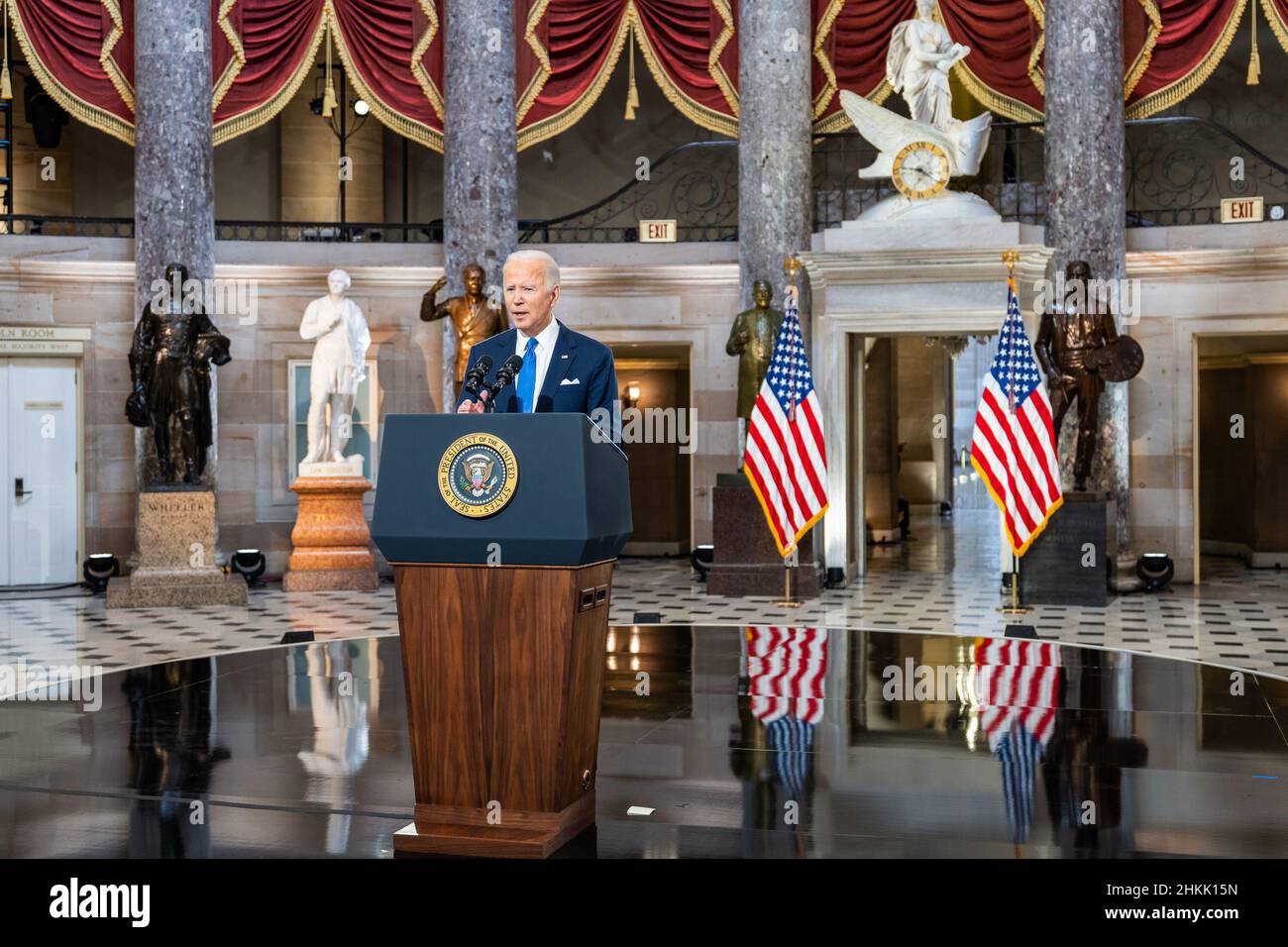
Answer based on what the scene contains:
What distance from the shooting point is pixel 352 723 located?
660cm

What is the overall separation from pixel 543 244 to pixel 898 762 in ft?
36.2

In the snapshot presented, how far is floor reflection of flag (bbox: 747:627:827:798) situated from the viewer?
5.79 metres

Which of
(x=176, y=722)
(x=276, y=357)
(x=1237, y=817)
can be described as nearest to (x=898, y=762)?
(x=1237, y=817)

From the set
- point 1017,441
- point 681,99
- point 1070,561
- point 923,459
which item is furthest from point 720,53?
point 923,459

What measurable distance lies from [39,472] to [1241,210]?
486 inches

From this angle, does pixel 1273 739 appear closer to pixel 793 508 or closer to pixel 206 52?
pixel 793 508

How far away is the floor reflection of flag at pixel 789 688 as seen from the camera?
5.79 meters

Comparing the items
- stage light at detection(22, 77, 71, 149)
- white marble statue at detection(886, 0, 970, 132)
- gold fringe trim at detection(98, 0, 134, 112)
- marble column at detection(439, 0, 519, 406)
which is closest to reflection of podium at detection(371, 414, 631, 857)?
marble column at detection(439, 0, 519, 406)

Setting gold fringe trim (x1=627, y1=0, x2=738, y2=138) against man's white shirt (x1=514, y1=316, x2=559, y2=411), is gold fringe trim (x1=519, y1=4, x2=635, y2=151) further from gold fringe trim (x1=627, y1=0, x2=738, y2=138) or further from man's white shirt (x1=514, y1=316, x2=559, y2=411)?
man's white shirt (x1=514, y1=316, x2=559, y2=411)

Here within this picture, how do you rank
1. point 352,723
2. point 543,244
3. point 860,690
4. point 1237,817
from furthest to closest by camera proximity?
1. point 543,244
2. point 860,690
3. point 352,723
4. point 1237,817

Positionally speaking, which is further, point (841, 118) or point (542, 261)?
point (841, 118)

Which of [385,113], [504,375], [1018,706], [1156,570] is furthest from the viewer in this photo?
[385,113]

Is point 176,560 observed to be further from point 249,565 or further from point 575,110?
point 575,110

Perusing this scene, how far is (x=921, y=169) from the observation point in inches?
529
